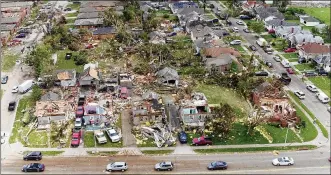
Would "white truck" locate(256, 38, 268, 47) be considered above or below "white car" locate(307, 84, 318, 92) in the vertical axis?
above

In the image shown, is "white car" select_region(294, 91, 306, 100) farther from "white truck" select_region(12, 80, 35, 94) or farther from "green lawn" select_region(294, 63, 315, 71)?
"white truck" select_region(12, 80, 35, 94)

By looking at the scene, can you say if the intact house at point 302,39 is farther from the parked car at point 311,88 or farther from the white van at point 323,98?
the white van at point 323,98

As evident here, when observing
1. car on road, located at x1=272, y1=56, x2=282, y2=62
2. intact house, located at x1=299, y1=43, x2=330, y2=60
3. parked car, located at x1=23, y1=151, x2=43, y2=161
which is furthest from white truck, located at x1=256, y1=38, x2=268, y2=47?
parked car, located at x1=23, y1=151, x2=43, y2=161

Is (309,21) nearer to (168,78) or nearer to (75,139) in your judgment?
(168,78)

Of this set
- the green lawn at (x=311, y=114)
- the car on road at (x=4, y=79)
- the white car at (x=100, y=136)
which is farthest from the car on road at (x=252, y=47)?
the car on road at (x=4, y=79)

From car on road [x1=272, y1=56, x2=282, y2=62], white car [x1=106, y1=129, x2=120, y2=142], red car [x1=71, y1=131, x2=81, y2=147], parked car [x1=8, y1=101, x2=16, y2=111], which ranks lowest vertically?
car on road [x1=272, y1=56, x2=282, y2=62]

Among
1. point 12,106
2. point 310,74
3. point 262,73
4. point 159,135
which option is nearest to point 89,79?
point 12,106

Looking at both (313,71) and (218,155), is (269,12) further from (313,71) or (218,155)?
(218,155)
